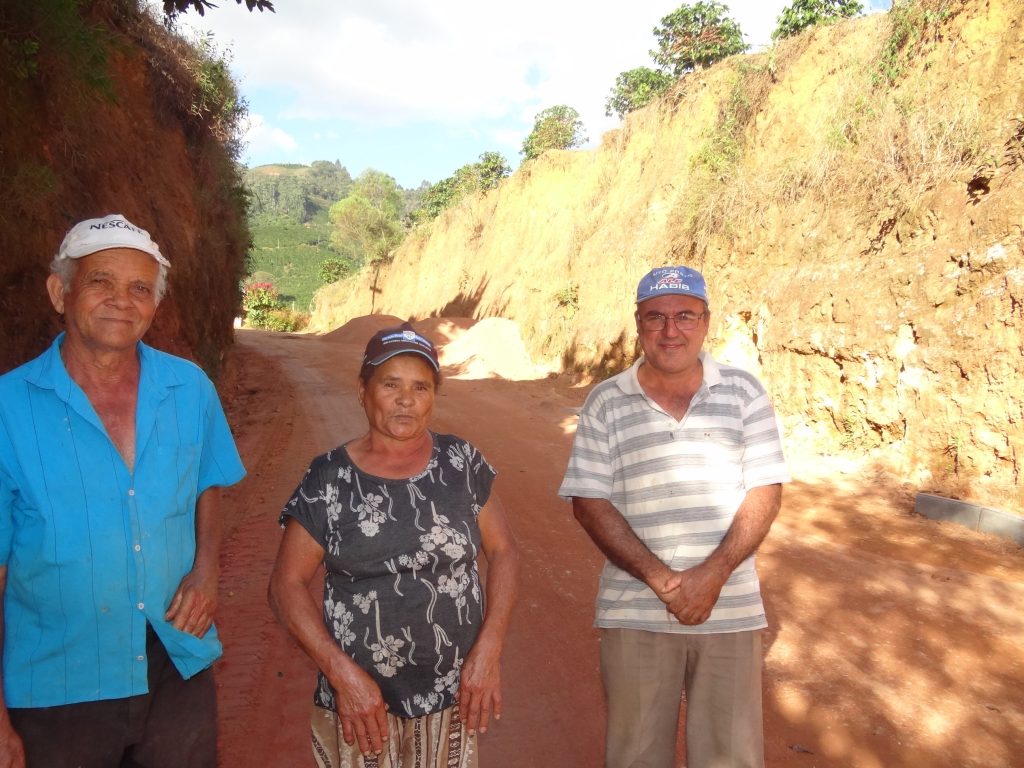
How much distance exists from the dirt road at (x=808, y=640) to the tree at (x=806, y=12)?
663 inches

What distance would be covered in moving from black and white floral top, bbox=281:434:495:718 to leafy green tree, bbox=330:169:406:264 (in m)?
39.2

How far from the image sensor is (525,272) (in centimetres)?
2266

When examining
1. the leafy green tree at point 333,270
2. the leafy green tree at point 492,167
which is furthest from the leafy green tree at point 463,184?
the leafy green tree at point 333,270

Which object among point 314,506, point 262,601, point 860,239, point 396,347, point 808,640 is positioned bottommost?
point 808,640

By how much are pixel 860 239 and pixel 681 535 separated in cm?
872

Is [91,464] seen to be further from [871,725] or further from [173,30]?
[173,30]

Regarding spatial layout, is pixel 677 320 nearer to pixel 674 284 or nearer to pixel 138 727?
pixel 674 284

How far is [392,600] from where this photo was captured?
6.73ft

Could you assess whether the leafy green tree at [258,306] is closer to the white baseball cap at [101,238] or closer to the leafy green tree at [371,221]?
the leafy green tree at [371,221]

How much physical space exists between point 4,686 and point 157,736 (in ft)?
1.40

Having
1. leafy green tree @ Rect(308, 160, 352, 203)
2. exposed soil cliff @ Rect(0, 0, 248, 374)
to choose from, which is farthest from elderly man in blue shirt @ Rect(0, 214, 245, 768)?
leafy green tree @ Rect(308, 160, 352, 203)

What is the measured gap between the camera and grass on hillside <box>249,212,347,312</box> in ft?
234

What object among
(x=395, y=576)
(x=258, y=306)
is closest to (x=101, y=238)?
(x=395, y=576)

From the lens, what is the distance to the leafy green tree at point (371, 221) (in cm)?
4344
